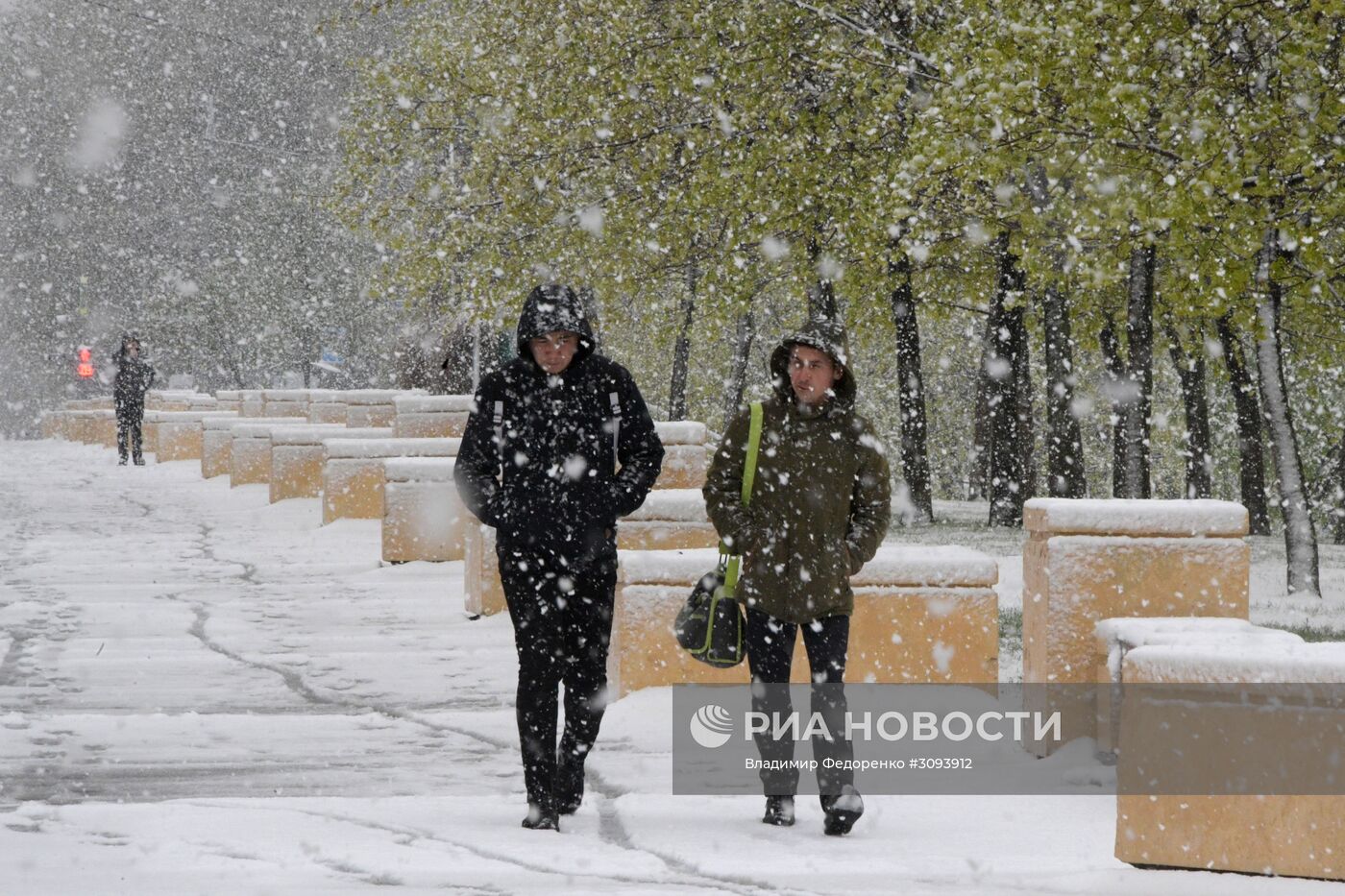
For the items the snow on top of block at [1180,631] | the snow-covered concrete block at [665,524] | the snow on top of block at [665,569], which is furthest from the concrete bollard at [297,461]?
the snow on top of block at [1180,631]

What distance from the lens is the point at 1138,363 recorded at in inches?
688

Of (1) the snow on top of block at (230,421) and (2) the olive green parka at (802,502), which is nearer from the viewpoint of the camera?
(2) the olive green parka at (802,502)

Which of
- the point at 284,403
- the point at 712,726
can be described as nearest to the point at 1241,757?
the point at 712,726

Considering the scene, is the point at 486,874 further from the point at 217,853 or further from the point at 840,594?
the point at 840,594

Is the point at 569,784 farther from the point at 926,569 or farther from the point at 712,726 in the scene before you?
the point at 926,569

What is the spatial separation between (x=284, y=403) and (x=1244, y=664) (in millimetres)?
24819

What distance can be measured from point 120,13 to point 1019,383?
42.0 meters

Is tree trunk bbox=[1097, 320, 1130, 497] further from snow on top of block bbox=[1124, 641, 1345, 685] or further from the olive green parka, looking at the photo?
snow on top of block bbox=[1124, 641, 1345, 685]

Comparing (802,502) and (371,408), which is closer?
(802,502)

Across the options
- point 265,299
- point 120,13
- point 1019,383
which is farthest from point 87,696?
point 120,13

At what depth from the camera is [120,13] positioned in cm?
5725

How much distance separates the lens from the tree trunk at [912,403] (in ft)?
76.7

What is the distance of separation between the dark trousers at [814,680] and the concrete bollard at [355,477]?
11333mm

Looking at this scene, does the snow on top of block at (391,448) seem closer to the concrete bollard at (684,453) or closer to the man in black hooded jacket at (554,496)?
the concrete bollard at (684,453)
